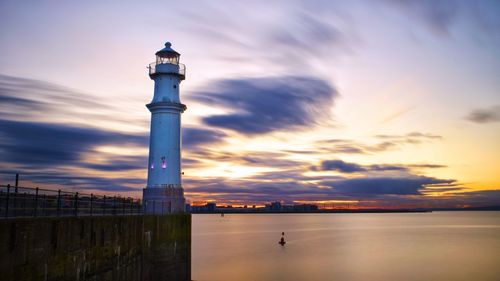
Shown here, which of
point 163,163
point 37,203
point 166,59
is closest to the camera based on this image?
point 37,203

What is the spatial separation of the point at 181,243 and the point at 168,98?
8887 mm

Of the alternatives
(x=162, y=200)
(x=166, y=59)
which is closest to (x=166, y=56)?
(x=166, y=59)

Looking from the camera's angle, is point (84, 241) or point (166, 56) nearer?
point (84, 241)

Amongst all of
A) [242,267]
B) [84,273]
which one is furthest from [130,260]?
[242,267]

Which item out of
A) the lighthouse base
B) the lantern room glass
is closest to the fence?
the lighthouse base

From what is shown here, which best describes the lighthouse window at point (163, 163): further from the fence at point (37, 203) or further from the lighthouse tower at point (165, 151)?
the fence at point (37, 203)

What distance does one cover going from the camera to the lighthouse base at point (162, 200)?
26547 millimetres

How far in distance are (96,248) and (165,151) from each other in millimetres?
11423

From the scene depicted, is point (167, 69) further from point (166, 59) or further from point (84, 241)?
point (84, 241)

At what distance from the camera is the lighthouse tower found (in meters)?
26.7

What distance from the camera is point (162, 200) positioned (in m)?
26.5

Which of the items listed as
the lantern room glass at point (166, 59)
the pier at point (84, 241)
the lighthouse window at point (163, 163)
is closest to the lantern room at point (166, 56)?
the lantern room glass at point (166, 59)

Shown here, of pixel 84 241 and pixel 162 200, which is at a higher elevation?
pixel 162 200

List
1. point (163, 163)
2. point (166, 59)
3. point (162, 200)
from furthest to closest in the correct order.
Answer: point (166, 59)
point (163, 163)
point (162, 200)
